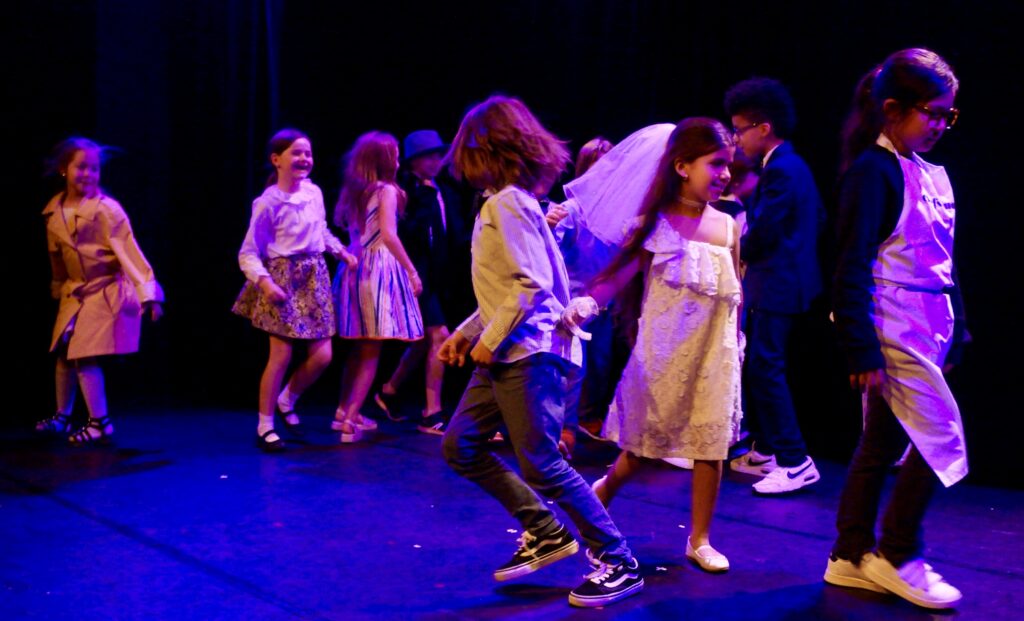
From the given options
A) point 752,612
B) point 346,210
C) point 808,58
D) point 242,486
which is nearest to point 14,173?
point 346,210

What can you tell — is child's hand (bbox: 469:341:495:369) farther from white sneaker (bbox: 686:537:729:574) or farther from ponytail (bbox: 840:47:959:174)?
ponytail (bbox: 840:47:959:174)

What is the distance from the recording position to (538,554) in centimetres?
303

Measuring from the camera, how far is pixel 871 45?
16.8 feet

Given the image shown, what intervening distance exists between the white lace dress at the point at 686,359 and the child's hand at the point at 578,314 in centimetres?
30

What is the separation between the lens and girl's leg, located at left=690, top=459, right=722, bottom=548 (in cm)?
321

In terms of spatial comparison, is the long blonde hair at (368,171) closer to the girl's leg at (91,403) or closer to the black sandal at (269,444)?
the black sandal at (269,444)

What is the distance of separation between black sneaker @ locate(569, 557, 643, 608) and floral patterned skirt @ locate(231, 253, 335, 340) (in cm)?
267

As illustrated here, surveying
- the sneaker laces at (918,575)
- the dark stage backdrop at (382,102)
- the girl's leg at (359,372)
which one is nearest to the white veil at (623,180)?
the sneaker laces at (918,575)

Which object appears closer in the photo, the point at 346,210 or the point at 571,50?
the point at 346,210

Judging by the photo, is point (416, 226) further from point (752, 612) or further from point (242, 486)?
point (752, 612)

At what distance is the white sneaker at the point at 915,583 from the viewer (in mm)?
2869

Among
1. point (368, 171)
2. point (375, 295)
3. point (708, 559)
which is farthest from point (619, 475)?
point (368, 171)

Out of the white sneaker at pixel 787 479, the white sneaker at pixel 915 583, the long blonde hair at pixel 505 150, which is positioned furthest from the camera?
the white sneaker at pixel 787 479

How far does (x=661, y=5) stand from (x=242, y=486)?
3.71 meters
